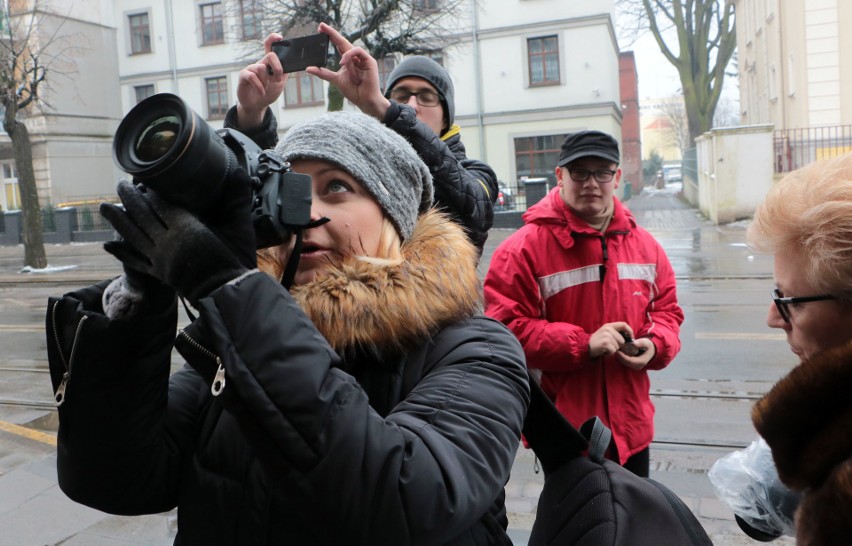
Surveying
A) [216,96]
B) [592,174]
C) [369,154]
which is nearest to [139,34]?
[216,96]

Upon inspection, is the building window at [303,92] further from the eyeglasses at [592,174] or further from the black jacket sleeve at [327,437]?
the black jacket sleeve at [327,437]

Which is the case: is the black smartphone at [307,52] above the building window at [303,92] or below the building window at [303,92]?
below

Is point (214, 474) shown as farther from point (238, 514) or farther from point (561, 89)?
point (561, 89)

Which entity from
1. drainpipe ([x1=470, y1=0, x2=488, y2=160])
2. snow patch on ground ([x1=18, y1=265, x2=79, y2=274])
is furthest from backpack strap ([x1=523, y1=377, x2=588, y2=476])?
drainpipe ([x1=470, y1=0, x2=488, y2=160])

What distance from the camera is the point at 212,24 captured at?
106ft

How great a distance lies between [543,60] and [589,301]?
27234 mm

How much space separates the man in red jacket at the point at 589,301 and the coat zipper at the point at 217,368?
199 cm

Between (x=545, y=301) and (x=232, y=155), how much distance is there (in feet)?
7.11

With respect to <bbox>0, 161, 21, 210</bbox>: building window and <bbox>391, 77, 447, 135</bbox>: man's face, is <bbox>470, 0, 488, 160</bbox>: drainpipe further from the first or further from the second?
<bbox>391, 77, 447, 135</bbox>: man's face

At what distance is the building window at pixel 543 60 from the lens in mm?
28906

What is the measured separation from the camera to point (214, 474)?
55.3 inches

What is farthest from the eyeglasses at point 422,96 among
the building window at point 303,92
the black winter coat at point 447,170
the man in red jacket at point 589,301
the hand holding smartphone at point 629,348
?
the building window at point 303,92

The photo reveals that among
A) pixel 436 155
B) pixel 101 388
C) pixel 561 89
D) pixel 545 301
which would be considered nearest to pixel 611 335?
pixel 545 301

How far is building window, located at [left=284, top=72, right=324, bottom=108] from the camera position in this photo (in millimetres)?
30641
